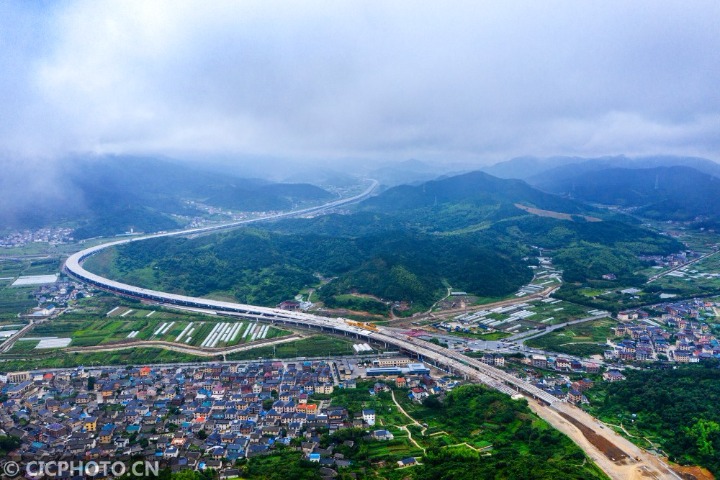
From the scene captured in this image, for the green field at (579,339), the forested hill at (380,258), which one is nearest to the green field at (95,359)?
the forested hill at (380,258)

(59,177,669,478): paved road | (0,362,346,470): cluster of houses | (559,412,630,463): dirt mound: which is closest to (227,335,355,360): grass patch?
(0,362,346,470): cluster of houses

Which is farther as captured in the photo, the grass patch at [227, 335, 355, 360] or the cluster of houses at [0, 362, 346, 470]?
the grass patch at [227, 335, 355, 360]

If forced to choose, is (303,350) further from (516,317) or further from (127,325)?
(516,317)

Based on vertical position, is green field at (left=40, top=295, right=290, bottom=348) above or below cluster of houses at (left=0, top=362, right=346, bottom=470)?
below

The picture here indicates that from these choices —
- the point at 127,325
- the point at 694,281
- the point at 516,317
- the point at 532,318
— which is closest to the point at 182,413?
the point at 127,325

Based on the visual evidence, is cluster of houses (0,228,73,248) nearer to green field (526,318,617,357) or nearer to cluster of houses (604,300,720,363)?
green field (526,318,617,357)

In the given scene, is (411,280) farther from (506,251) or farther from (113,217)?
(113,217)

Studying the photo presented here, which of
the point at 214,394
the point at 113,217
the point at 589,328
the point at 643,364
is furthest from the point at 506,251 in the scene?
the point at 113,217
